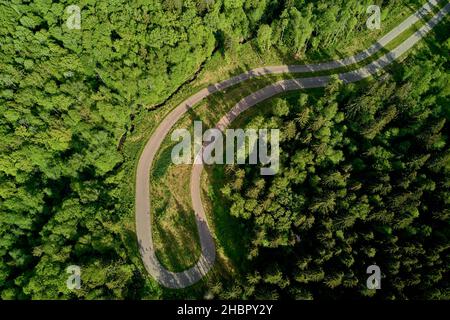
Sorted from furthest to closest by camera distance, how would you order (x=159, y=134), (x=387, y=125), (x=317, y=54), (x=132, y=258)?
(x=317, y=54) < (x=159, y=134) < (x=387, y=125) < (x=132, y=258)

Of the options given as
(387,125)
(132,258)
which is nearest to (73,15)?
(132,258)

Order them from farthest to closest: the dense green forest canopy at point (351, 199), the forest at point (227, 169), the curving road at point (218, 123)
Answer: the curving road at point (218, 123) → the forest at point (227, 169) → the dense green forest canopy at point (351, 199)

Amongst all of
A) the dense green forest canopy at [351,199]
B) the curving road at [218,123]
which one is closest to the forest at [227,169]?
the dense green forest canopy at [351,199]

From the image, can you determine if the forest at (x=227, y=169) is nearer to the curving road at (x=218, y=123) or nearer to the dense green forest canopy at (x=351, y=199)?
the dense green forest canopy at (x=351, y=199)

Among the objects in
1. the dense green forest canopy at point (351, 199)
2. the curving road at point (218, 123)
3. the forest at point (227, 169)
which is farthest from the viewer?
the curving road at point (218, 123)

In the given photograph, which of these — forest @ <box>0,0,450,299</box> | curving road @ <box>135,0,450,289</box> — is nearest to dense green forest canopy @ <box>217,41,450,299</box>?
forest @ <box>0,0,450,299</box>

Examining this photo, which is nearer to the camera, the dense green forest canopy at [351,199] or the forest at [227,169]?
the dense green forest canopy at [351,199]

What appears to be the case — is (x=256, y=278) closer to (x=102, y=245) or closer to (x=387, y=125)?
(x=102, y=245)
